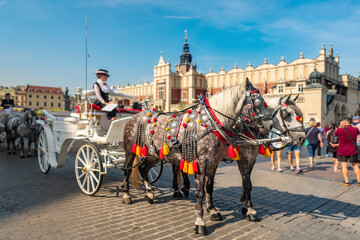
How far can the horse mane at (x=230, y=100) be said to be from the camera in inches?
140

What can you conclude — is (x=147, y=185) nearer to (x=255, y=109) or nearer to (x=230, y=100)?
(x=230, y=100)

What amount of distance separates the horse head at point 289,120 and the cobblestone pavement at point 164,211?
4.48ft

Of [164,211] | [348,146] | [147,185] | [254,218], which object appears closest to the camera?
[254,218]

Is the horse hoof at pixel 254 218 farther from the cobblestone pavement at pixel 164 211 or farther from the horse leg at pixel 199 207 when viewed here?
the horse leg at pixel 199 207

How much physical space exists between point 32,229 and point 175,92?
4958 centimetres

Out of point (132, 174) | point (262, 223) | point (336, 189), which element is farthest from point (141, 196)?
point (336, 189)

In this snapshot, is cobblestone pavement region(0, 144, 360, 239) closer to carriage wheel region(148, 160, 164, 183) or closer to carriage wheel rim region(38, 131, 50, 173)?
carriage wheel region(148, 160, 164, 183)

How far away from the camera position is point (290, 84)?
36.3 meters

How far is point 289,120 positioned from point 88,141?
411 cm

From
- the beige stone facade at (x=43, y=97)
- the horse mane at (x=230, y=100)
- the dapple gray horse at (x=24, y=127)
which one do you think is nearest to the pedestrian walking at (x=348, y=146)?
the horse mane at (x=230, y=100)

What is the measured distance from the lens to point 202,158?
3400 millimetres

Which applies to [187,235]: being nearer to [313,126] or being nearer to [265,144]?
[265,144]

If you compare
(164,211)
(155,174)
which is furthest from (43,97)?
(164,211)

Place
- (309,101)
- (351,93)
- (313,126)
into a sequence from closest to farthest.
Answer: (313,126)
(309,101)
(351,93)
